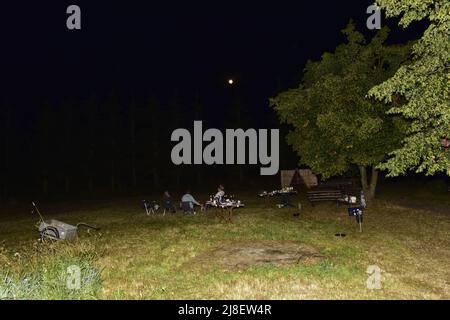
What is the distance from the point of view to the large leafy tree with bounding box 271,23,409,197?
19.4 meters

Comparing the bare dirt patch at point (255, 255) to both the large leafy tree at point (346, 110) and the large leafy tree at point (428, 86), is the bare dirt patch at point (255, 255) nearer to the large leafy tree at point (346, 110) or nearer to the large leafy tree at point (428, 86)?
the large leafy tree at point (428, 86)

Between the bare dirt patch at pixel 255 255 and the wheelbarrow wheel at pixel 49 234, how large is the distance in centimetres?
617

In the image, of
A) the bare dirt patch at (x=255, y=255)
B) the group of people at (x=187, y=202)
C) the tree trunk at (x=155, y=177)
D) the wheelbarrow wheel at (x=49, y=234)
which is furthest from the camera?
the tree trunk at (x=155, y=177)

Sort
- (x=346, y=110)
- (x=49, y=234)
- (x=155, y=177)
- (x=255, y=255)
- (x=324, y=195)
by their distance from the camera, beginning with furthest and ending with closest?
(x=155, y=177) < (x=324, y=195) < (x=346, y=110) < (x=49, y=234) < (x=255, y=255)

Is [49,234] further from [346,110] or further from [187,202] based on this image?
[346,110]

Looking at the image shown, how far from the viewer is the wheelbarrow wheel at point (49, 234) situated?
583 inches

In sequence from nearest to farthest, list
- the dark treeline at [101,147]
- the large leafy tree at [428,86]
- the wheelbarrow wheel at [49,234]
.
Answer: the large leafy tree at [428,86], the wheelbarrow wheel at [49,234], the dark treeline at [101,147]

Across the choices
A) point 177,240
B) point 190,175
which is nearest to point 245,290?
point 177,240

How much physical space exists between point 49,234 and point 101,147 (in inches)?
1546


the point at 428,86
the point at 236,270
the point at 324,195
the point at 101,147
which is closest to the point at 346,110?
the point at 324,195

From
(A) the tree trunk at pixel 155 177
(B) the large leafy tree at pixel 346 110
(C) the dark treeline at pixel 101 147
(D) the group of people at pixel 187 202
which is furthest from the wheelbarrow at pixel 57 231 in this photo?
(A) the tree trunk at pixel 155 177

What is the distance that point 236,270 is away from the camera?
34.9 ft

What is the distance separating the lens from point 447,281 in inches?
392
